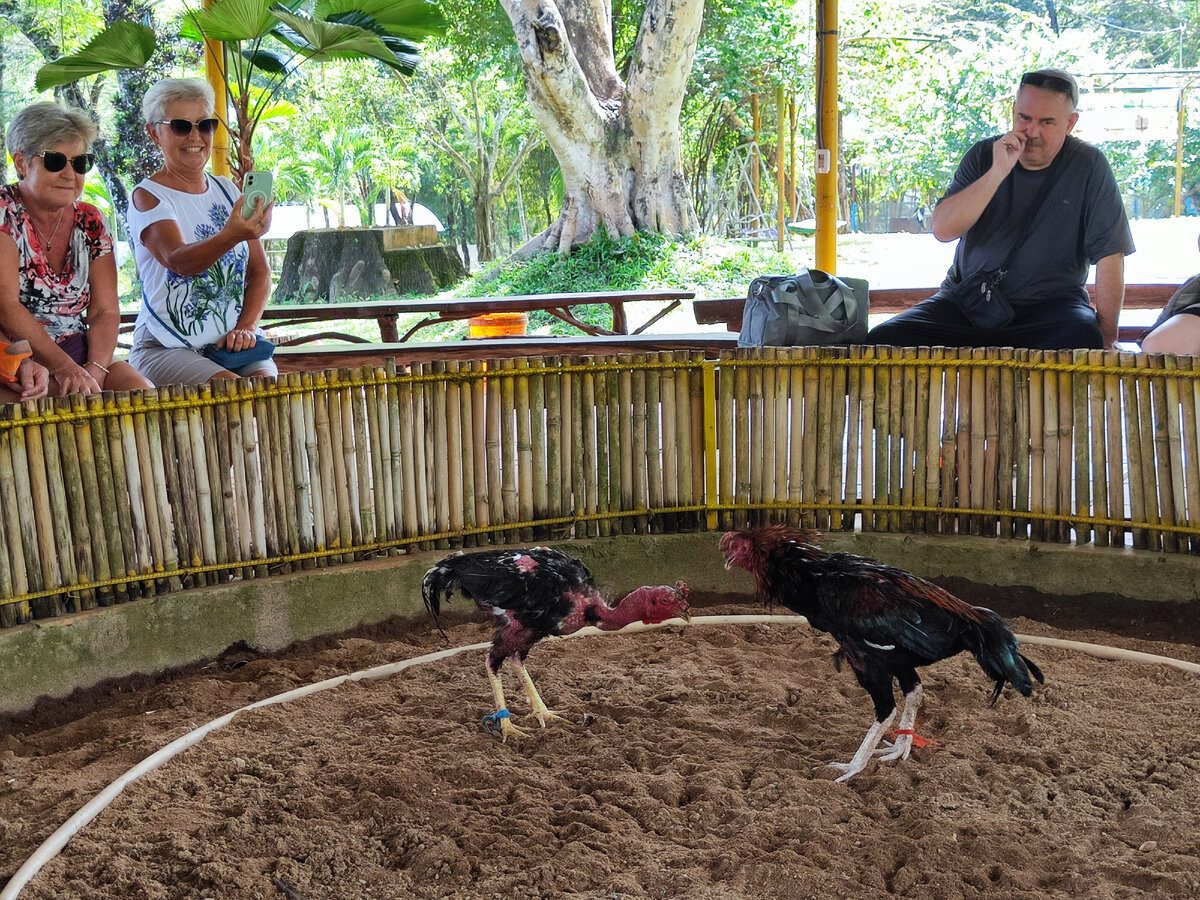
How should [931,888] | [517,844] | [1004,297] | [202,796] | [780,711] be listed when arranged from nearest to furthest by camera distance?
[931,888] → [517,844] → [202,796] → [780,711] → [1004,297]

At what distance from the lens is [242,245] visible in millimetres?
5168

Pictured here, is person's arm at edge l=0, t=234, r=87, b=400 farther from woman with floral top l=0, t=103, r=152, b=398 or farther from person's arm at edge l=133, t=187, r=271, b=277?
person's arm at edge l=133, t=187, r=271, b=277

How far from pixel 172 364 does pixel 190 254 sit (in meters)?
0.56

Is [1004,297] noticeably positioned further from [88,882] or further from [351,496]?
[88,882]

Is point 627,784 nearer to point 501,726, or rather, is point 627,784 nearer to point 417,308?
point 501,726

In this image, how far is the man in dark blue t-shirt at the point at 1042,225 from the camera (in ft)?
17.2

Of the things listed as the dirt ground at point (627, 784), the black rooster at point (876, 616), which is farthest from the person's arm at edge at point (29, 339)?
the black rooster at point (876, 616)

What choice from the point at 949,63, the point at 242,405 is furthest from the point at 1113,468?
the point at 949,63

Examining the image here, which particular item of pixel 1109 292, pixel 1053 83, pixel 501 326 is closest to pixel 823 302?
pixel 1109 292

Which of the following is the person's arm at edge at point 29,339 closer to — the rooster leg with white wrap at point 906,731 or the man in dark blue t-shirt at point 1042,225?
the rooster leg with white wrap at point 906,731

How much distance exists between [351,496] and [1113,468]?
3216 mm

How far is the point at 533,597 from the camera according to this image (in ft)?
12.0

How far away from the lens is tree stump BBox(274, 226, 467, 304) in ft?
61.9

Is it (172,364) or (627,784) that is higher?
(172,364)
